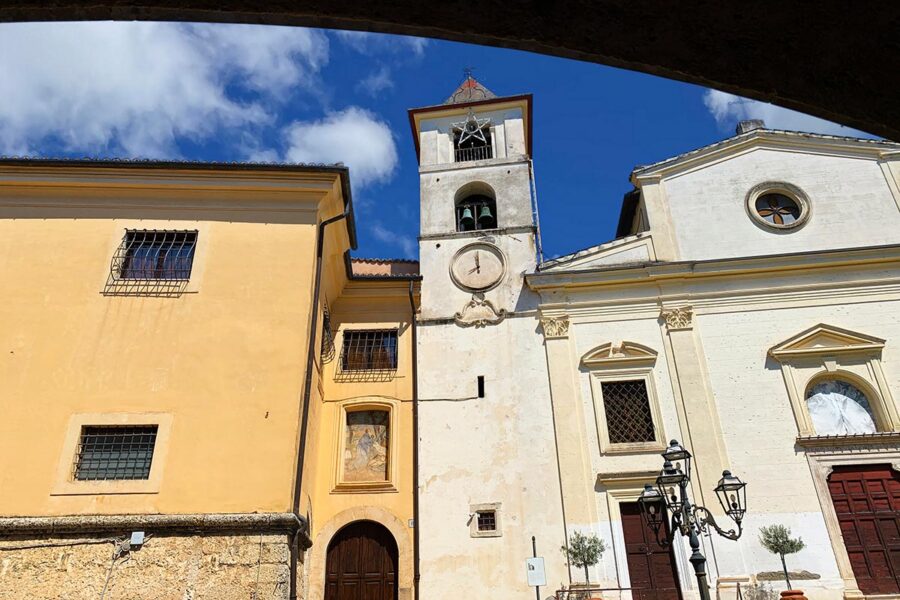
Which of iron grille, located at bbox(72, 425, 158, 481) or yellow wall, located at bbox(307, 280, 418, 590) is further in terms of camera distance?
yellow wall, located at bbox(307, 280, 418, 590)

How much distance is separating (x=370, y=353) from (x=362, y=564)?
456cm

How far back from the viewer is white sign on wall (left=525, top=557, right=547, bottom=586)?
41.7ft

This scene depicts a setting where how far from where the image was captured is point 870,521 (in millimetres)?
13250

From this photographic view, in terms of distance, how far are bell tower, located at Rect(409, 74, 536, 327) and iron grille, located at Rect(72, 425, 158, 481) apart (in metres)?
7.05

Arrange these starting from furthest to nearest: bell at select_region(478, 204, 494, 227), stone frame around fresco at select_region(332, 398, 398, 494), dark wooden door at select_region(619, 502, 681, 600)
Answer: bell at select_region(478, 204, 494, 227), stone frame around fresco at select_region(332, 398, 398, 494), dark wooden door at select_region(619, 502, 681, 600)

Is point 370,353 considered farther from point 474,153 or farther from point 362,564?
point 474,153

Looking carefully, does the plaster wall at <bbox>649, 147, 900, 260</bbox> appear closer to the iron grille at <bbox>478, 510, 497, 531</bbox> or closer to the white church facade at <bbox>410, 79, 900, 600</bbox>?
the white church facade at <bbox>410, 79, 900, 600</bbox>

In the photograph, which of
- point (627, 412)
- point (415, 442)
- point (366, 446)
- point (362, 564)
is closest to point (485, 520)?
point (415, 442)

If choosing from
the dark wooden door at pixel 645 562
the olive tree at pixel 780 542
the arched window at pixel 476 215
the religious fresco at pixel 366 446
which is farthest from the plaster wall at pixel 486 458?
the olive tree at pixel 780 542

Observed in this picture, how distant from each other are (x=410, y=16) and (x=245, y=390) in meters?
10.2

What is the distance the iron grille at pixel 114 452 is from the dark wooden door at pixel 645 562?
897 centimetres

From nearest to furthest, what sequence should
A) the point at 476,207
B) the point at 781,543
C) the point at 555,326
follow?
the point at 781,543, the point at 555,326, the point at 476,207

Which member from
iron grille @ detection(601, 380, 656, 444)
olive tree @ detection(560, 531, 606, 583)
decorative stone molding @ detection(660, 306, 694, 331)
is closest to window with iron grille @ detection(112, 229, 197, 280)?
olive tree @ detection(560, 531, 606, 583)

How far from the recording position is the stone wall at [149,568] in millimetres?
9602
